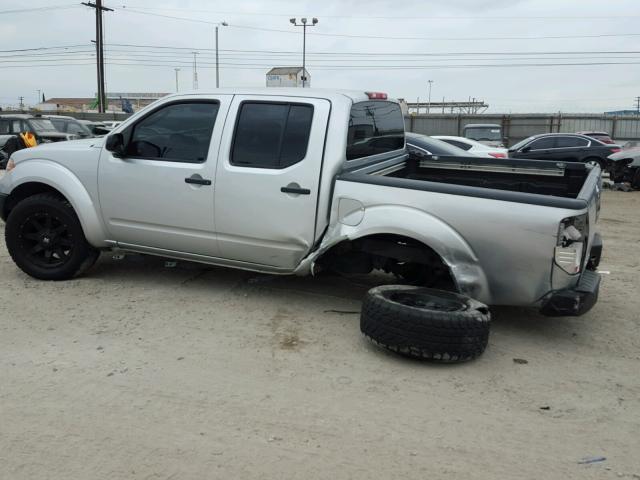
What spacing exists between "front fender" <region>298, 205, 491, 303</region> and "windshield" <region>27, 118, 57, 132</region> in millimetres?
15991

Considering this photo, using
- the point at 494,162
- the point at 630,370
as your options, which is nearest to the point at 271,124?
the point at 494,162

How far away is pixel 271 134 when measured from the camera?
471 centimetres

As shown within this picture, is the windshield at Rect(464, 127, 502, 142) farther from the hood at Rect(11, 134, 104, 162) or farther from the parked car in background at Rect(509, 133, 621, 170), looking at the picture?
the hood at Rect(11, 134, 104, 162)

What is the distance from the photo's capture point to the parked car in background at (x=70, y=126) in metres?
18.6

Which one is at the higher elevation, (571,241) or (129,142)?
(129,142)

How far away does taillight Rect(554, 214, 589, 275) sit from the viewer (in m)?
3.75

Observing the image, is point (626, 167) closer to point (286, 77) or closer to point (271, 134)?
point (271, 134)

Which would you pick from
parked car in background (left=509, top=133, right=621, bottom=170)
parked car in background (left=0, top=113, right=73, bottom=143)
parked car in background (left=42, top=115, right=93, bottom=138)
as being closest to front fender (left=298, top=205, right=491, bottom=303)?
parked car in background (left=0, top=113, right=73, bottom=143)

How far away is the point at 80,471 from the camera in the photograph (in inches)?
106

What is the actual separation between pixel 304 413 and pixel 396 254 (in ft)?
5.16

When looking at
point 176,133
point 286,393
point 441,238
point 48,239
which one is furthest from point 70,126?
point 286,393

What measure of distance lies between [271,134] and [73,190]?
196 cm

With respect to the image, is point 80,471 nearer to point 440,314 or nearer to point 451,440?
point 451,440

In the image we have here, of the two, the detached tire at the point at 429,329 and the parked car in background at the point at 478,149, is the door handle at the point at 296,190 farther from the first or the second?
the parked car in background at the point at 478,149
